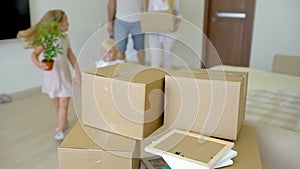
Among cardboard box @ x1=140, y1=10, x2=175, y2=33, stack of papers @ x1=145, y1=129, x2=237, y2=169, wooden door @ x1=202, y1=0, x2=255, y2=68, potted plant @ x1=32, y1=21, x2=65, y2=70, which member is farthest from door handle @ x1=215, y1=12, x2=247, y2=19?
stack of papers @ x1=145, y1=129, x2=237, y2=169

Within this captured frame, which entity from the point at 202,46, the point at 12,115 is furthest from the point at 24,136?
the point at 202,46

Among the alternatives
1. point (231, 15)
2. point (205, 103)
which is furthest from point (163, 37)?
point (205, 103)

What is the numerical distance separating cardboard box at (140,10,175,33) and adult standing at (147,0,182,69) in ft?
0.30

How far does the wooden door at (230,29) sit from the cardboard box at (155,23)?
1200 millimetres

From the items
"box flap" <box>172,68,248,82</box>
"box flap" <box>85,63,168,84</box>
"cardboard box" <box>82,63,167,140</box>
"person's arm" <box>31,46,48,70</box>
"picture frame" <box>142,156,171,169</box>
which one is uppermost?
"box flap" <box>172,68,248,82</box>

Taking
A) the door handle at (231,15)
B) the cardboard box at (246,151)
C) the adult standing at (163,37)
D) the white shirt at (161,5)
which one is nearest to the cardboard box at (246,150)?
the cardboard box at (246,151)

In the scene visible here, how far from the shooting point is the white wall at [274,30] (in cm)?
409

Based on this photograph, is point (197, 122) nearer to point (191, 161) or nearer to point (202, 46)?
point (191, 161)

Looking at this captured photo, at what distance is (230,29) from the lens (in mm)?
4621

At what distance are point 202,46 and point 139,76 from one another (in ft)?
12.0

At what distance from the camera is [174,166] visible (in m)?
0.94

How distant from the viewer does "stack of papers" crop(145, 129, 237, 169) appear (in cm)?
91

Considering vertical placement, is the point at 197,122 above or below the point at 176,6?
below

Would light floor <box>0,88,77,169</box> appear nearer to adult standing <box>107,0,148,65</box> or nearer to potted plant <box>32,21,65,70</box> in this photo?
potted plant <box>32,21,65,70</box>
